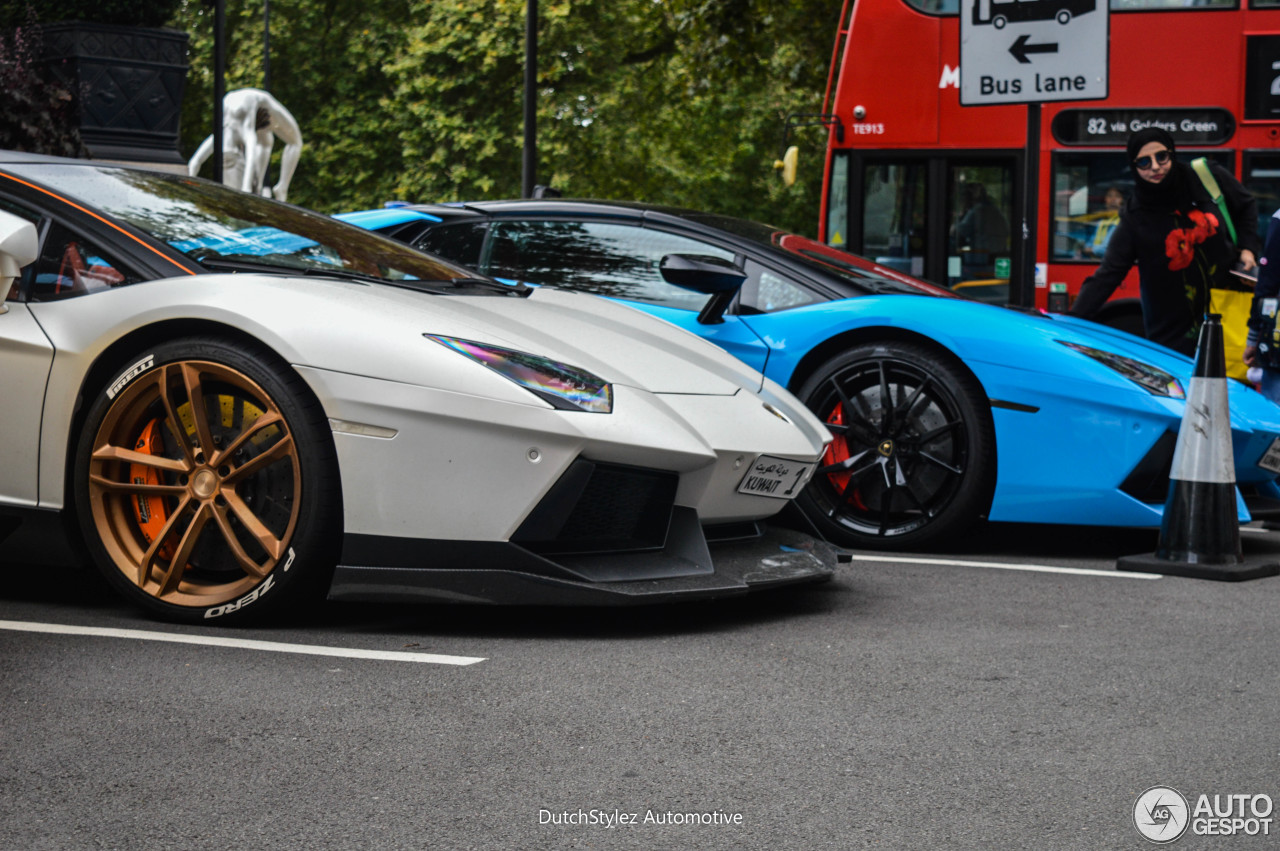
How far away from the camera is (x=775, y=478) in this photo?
14.4 feet

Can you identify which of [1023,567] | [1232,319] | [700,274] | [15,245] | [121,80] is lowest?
[1023,567]

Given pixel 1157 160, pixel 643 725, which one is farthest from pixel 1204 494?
pixel 643 725

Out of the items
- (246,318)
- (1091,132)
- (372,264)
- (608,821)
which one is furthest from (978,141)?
(608,821)

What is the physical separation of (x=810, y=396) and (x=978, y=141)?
23.1ft

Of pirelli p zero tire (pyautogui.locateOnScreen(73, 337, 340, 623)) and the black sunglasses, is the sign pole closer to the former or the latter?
the black sunglasses

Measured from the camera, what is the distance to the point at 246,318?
3.95m

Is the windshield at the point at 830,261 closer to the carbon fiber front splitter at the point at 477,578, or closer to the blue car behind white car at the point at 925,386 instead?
the blue car behind white car at the point at 925,386

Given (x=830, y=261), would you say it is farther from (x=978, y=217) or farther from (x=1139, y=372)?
(x=978, y=217)

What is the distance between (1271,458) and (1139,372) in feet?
2.41

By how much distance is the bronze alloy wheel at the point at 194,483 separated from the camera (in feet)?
13.0

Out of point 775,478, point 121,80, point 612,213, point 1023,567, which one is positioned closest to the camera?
point 775,478

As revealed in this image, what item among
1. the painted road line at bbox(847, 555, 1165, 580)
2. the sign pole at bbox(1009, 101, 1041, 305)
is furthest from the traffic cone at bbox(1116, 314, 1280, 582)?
the sign pole at bbox(1009, 101, 1041, 305)

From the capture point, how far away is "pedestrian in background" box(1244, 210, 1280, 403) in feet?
23.6

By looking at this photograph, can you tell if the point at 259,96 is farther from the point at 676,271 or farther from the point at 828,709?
the point at 828,709
